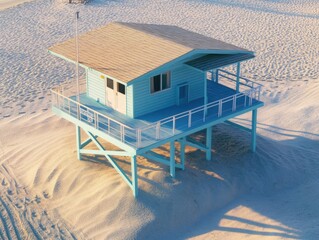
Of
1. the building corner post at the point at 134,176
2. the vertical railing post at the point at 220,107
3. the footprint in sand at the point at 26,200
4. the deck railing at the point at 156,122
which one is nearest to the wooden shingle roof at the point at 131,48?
the deck railing at the point at 156,122

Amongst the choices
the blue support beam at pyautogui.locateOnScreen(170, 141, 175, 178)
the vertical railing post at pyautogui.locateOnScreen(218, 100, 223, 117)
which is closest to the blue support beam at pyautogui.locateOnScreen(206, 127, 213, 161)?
the vertical railing post at pyautogui.locateOnScreen(218, 100, 223, 117)

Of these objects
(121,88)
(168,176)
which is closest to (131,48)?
(121,88)

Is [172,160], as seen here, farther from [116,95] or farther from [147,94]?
[116,95]

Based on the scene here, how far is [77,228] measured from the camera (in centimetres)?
1991

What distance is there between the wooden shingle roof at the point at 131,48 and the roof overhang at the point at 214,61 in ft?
0.91

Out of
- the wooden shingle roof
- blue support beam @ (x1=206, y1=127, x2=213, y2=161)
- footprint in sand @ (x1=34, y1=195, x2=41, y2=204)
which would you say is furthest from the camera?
blue support beam @ (x1=206, y1=127, x2=213, y2=161)

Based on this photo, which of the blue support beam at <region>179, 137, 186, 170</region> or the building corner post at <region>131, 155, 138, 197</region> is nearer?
the building corner post at <region>131, 155, 138, 197</region>

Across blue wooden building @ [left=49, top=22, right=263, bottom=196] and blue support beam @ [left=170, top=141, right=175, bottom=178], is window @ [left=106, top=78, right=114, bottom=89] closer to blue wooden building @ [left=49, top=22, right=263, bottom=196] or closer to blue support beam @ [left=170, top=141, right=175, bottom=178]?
blue wooden building @ [left=49, top=22, right=263, bottom=196]

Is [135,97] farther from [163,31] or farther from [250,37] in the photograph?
[250,37]

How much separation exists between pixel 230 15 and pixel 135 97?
23.7m

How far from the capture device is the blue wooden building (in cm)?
2053

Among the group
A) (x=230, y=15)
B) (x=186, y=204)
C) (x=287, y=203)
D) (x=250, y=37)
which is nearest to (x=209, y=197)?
(x=186, y=204)

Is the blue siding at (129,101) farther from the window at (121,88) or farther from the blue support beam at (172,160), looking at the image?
the blue support beam at (172,160)

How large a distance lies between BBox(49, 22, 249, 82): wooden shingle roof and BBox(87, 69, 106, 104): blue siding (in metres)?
0.88
